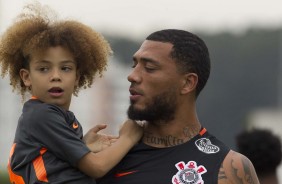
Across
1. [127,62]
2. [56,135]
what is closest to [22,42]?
[56,135]

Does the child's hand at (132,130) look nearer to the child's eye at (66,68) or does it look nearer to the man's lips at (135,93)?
the man's lips at (135,93)

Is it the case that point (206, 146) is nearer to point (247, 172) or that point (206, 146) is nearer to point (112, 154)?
point (247, 172)

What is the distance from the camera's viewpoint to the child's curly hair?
670 centimetres

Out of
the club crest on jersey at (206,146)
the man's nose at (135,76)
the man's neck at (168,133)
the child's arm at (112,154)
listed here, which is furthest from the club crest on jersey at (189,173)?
the man's nose at (135,76)

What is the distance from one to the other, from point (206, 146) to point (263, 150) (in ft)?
9.02

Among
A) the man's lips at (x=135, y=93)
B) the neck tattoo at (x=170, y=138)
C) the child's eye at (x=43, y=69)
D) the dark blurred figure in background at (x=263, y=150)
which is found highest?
the child's eye at (x=43, y=69)

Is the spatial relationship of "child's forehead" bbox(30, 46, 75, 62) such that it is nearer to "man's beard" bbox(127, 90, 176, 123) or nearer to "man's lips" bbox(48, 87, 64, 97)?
"man's lips" bbox(48, 87, 64, 97)

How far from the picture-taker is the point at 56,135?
6391 mm

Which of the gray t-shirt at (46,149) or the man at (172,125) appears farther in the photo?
the man at (172,125)

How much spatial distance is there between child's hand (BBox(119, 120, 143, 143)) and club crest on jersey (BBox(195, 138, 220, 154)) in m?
0.35

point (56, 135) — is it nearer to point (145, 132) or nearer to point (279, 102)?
point (145, 132)

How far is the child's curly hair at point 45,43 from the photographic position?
6703 mm

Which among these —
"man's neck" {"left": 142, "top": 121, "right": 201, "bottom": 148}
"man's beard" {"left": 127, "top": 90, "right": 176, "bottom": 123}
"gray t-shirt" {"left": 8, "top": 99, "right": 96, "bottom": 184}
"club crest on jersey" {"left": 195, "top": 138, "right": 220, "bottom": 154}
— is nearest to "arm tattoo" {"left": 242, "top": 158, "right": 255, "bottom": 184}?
"club crest on jersey" {"left": 195, "top": 138, "right": 220, "bottom": 154}

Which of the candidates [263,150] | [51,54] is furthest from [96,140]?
[263,150]
